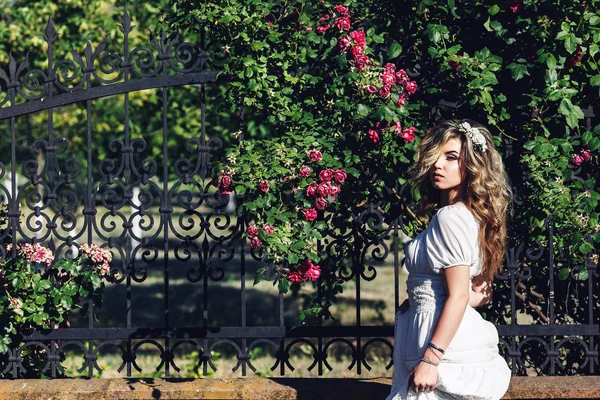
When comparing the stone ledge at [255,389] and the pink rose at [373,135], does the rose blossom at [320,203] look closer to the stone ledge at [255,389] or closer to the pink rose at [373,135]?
the pink rose at [373,135]

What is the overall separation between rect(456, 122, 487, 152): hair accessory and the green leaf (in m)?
1.14

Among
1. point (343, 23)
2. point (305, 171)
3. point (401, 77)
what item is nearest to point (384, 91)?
point (401, 77)

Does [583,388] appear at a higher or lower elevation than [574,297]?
lower

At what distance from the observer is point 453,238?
345 cm

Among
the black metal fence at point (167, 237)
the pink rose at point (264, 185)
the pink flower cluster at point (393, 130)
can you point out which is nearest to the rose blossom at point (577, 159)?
the black metal fence at point (167, 237)

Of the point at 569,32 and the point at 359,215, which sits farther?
the point at 359,215

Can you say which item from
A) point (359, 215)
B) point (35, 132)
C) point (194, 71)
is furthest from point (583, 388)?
point (35, 132)

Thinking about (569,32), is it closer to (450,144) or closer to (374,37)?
(374,37)

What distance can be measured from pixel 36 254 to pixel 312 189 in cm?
161

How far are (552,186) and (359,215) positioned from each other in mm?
1014

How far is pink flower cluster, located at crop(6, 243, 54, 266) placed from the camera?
4977mm

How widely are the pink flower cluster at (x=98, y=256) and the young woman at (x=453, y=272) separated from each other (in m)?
1.94

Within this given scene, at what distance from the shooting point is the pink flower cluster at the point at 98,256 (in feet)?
16.4

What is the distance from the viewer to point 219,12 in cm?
480
